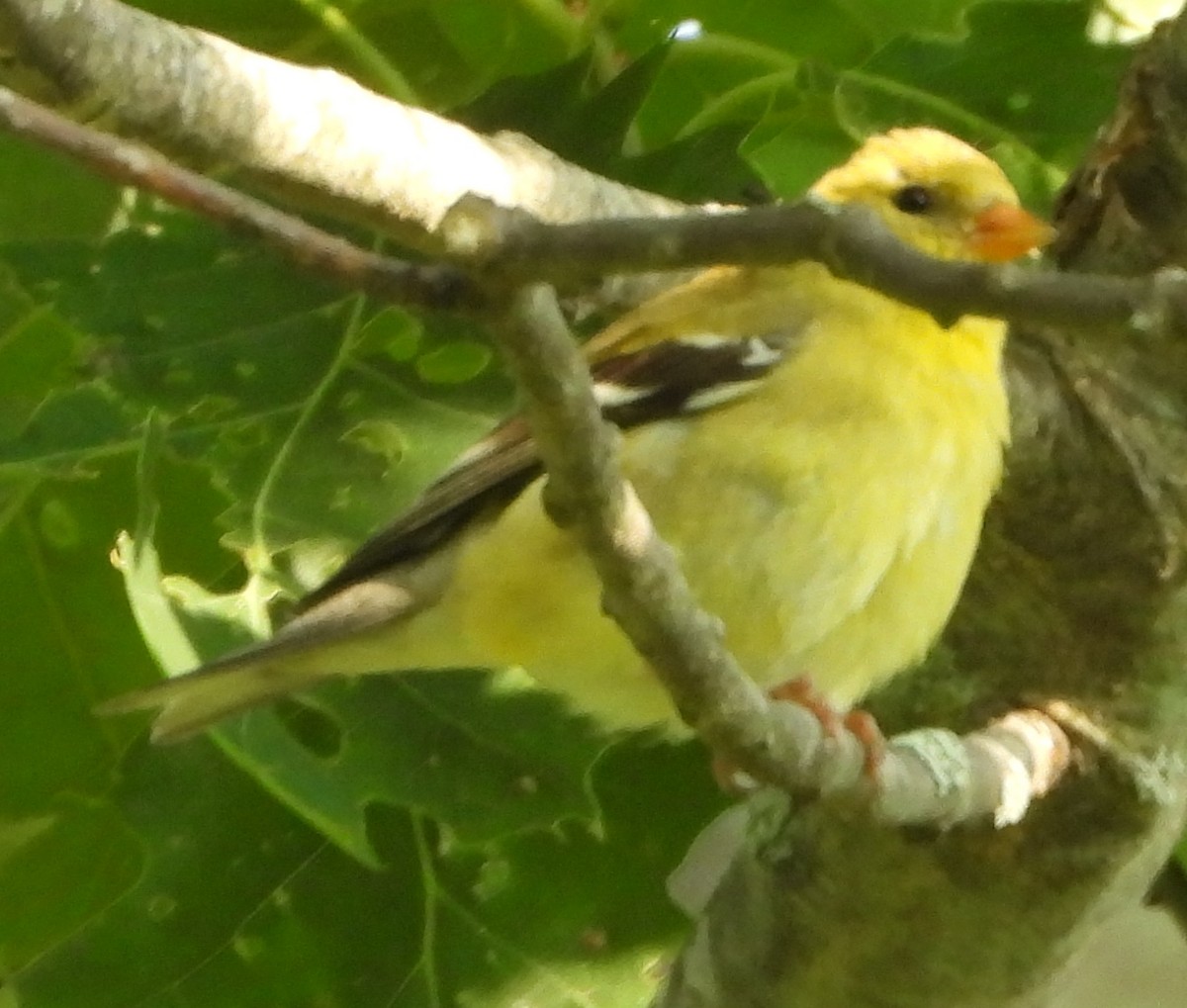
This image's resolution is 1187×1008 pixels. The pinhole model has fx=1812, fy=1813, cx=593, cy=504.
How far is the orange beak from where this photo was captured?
72.7 inches

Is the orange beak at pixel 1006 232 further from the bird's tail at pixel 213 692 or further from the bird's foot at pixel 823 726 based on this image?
the bird's tail at pixel 213 692

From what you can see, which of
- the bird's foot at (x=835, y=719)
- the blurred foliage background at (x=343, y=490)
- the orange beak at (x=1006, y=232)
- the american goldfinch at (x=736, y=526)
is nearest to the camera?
the bird's foot at (x=835, y=719)

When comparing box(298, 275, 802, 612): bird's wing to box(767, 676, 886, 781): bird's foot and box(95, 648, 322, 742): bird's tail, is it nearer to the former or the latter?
box(95, 648, 322, 742): bird's tail

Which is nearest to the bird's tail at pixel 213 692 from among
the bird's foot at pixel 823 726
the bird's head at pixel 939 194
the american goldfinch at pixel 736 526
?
the american goldfinch at pixel 736 526

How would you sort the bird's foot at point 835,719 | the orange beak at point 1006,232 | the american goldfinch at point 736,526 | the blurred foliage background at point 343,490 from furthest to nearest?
the orange beak at point 1006,232, the blurred foliage background at point 343,490, the american goldfinch at point 736,526, the bird's foot at point 835,719

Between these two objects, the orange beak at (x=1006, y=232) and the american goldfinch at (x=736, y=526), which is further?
the orange beak at (x=1006, y=232)

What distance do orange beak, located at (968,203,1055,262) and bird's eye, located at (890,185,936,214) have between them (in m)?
0.06

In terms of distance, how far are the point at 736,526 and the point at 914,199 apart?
0.56 m

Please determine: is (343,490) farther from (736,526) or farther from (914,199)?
(914,199)

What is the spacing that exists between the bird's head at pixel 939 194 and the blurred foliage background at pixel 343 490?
0.05 meters

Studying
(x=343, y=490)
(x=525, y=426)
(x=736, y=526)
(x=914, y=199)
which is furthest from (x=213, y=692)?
(x=914, y=199)

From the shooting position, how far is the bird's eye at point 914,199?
6.35 feet

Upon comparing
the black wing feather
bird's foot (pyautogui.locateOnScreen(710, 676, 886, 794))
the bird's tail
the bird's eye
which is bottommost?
bird's foot (pyautogui.locateOnScreen(710, 676, 886, 794))

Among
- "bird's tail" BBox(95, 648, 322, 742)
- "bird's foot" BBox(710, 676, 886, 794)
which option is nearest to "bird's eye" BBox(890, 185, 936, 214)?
"bird's foot" BBox(710, 676, 886, 794)
